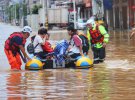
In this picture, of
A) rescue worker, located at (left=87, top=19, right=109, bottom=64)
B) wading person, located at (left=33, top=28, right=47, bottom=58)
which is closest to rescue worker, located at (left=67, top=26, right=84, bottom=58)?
wading person, located at (left=33, top=28, right=47, bottom=58)

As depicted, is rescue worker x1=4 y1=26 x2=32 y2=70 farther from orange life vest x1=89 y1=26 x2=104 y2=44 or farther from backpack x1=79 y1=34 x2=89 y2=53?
orange life vest x1=89 y1=26 x2=104 y2=44

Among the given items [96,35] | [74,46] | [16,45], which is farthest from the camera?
[96,35]

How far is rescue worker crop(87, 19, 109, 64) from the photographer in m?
18.1

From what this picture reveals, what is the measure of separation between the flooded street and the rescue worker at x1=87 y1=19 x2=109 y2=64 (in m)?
1.01

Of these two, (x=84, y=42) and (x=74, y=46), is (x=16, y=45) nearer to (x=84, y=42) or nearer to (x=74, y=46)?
(x=74, y=46)

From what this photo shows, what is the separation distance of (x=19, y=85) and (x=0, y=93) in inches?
53.6

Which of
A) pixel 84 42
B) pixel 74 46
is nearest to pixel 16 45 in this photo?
pixel 74 46

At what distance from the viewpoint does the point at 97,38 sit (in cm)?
1819

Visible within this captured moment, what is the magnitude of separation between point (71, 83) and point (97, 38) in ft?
18.9

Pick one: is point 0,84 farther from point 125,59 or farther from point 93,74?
point 125,59

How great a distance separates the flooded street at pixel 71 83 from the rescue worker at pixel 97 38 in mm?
1006

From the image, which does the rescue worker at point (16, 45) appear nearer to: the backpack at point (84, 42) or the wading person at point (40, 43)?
the wading person at point (40, 43)

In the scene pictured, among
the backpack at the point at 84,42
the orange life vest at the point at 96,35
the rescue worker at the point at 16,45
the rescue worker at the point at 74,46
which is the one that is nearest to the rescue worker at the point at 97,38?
the orange life vest at the point at 96,35

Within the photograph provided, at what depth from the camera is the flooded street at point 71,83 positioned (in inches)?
415
